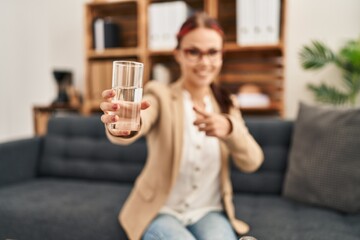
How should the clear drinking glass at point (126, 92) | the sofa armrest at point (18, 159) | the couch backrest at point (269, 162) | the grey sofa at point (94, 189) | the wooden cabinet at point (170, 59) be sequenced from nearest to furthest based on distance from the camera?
the clear drinking glass at point (126, 92) → the grey sofa at point (94, 189) → the couch backrest at point (269, 162) → the sofa armrest at point (18, 159) → the wooden cabinet at point (170, 59)

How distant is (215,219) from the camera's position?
1080 mm

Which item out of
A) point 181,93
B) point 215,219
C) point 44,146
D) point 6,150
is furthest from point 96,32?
point 215,219

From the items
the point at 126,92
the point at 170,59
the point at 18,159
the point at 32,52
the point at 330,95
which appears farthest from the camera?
the point at 32,52

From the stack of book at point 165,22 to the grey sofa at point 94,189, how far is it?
0.77m

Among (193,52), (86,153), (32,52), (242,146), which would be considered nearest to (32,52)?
(32,52)

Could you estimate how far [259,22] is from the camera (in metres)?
2.07

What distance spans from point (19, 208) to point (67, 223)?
0.26 m

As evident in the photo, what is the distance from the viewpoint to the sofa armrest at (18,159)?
5.60ft

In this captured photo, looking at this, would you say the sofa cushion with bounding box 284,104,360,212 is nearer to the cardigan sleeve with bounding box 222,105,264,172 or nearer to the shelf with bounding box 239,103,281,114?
the cardigan sleeve with bounding box 222,105,264,172

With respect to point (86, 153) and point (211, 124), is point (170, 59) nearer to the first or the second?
point (86, 153)

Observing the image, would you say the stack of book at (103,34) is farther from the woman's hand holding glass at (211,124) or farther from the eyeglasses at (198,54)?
the woman's hand holding glass at (211,124)

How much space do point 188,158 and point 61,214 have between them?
0.61 metres

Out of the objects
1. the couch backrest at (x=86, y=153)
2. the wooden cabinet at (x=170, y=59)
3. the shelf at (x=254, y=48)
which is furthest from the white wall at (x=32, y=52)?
the shelf at (x=254, y=48)

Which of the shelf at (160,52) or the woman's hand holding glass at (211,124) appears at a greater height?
the shelf at (160,52)
